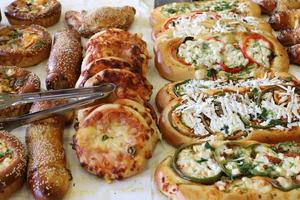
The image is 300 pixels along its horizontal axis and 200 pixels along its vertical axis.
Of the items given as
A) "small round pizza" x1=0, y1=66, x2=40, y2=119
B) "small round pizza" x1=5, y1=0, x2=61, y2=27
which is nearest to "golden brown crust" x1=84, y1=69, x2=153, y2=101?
"small round pizza" x1=0, y1=66, x2=40, y2=119

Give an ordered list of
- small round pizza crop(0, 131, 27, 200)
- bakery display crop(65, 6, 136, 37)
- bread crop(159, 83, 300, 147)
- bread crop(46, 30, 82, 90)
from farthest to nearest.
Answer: bakery display crop(65, 6, 136, 37) → bread crop(46, 30, 82, 90) → bread crop(159, 83, 300, 147) → small round pizza crop(0, 131, 27, 200)

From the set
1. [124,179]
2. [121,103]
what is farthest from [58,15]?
[124,179]

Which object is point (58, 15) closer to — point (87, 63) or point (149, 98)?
point (87, 63)

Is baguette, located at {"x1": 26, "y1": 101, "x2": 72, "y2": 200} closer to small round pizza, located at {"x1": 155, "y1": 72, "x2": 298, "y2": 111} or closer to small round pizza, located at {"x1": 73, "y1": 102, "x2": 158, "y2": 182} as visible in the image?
small round pizza, located at {"x1": 73, "y1": 102, "x2": 158, "y2": 182}

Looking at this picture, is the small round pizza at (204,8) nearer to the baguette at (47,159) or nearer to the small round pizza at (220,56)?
the small round pizza at (220,56)

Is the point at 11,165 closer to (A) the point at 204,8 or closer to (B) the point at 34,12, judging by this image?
(B) the point at 34,12

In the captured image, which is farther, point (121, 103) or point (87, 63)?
point (87, 63)

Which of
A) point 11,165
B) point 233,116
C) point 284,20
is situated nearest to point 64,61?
point 11,165
